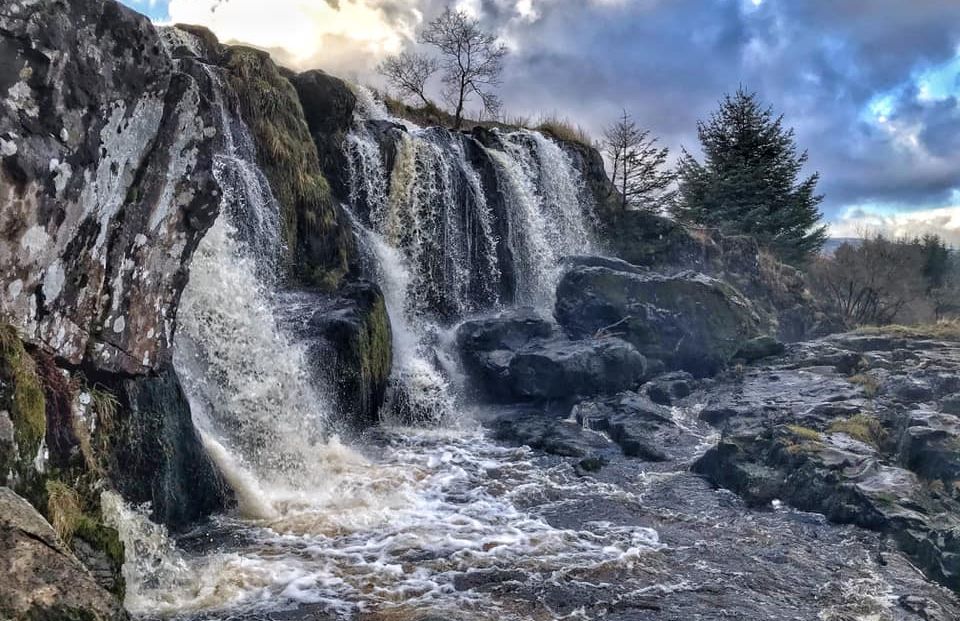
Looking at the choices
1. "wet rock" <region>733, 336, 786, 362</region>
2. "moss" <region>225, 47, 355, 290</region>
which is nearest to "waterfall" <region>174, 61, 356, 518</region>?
"moss" <region>225, 47, 355, 290</region>

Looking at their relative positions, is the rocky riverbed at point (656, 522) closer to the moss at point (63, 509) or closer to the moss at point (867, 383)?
the moss at point (867, 383)

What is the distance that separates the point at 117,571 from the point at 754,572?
241 inches

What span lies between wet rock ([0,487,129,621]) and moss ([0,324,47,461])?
74 cm

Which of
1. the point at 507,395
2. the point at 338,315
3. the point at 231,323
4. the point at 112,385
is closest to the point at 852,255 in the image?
the point at 507,395

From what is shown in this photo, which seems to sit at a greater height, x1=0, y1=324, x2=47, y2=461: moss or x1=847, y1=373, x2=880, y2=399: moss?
x1=0, y1=324, x2=47, y2=461: moss

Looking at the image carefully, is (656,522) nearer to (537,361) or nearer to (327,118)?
(537,361)

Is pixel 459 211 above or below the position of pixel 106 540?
above

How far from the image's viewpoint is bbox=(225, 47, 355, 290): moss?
1372 cm

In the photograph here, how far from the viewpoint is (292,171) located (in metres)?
14.0

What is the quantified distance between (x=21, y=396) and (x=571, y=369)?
11427mm

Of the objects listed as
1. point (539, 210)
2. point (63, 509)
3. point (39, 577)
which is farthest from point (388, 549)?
point (539, 210)

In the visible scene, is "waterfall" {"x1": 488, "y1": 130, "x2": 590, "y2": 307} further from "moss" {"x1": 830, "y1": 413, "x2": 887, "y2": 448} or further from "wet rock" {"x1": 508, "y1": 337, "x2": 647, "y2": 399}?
"moss" {"x1": 830, "y1": 413, "x2": 887, "y2": 448}

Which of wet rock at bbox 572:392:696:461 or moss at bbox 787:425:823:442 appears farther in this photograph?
wet rock at bbox 572:392:696:461

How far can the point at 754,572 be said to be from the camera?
23.4 ft
